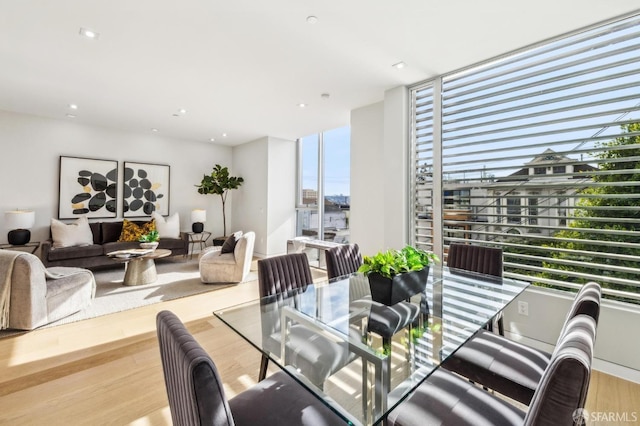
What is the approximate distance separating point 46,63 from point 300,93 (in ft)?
8.81

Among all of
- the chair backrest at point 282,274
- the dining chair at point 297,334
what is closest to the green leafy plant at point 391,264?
the dining chair at point 297,334

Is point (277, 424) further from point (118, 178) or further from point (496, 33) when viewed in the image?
point (118, 178)

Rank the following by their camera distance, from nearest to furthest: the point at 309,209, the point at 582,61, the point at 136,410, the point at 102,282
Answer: the point at 136,410
the point at 582,61
the point at 102,282
the point at 309,209

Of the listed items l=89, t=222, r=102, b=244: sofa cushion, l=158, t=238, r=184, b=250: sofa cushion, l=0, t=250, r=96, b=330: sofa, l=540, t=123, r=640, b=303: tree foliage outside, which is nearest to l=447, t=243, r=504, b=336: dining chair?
l=540, t=123, r=640, b=303: tree foliage outside

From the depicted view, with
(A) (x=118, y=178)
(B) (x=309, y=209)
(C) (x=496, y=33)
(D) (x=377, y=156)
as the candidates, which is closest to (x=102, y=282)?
(A) (x=118, y=178)

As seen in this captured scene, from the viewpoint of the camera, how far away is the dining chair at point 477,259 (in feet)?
7.65

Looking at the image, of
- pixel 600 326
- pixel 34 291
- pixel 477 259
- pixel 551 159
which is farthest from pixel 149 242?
pixel 600 326

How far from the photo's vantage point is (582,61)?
2316 mm

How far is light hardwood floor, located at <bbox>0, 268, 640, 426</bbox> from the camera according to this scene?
173cm

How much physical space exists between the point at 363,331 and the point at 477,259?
61.2 inches

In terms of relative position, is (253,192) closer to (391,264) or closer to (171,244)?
(171,244)

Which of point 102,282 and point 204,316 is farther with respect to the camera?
point 102,282

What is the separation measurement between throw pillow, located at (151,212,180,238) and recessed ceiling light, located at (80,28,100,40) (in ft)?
12.3

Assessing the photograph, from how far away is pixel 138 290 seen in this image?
156 inches
